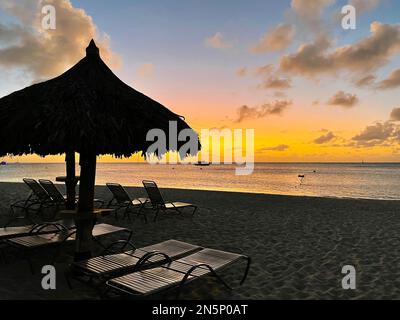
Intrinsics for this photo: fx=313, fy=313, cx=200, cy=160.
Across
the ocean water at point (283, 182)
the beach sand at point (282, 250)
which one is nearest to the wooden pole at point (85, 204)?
the beach sand at point (282, 250)

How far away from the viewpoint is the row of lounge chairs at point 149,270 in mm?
3715

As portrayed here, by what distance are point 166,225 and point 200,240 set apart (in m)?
1.86

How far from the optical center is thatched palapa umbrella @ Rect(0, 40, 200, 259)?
4.42 metres

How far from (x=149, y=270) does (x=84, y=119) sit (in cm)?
230

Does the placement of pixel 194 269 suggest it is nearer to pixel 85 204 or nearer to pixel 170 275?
pixel 170 275

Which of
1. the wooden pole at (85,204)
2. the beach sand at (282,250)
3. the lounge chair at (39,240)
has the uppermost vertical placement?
the wooden pole at (85,204)

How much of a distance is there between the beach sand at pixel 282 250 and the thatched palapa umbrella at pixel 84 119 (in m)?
1.17

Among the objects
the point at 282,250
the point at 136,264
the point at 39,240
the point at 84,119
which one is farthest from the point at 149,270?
the point at 282,250

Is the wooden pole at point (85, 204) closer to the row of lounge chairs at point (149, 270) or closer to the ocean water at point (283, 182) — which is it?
the row of lounge chairs at point (149, 270)

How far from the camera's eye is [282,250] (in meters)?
6.86
